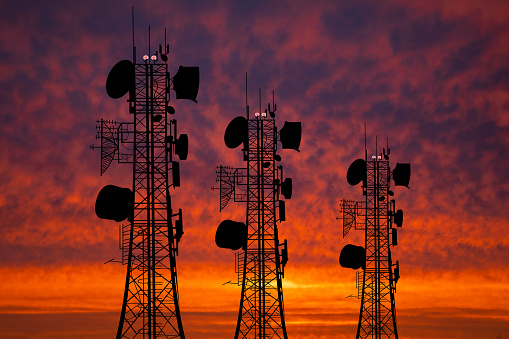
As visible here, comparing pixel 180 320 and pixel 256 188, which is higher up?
pixel 256 188

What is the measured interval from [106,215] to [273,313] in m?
13.3

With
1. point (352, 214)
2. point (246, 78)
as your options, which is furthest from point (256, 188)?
point (352, 214)

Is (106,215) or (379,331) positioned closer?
(106,215)

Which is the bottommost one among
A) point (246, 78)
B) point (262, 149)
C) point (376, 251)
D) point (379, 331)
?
point (379, 331)

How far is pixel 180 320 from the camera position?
4788cm

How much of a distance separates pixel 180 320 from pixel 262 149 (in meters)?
13.5

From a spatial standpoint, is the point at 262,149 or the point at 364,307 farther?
the point at 364,307

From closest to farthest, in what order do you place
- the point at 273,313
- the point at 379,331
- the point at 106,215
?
the point at 106,215
the point at 273,313
the point at 379,331

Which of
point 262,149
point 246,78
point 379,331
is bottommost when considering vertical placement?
point 379,331

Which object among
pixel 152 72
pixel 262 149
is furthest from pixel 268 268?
pixel 152 72

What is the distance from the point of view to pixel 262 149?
57.2 m

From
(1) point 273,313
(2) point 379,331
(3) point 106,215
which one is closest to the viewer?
(3) point 106,215

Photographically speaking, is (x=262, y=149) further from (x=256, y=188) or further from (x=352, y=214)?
(x=352, y=214)

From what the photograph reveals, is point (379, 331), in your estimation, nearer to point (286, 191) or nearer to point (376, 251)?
point (376, 251)
